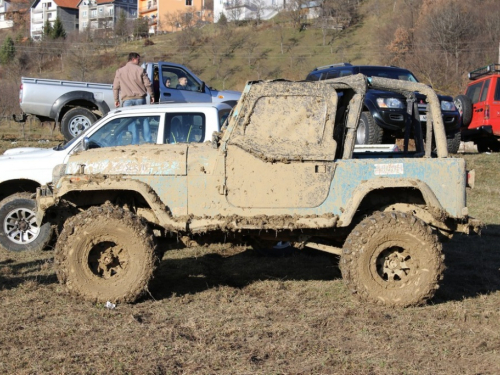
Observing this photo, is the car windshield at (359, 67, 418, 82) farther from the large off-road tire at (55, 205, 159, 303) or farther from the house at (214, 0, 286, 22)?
the house at (214, 0, 286, 22)

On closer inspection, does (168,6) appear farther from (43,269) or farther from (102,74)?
(43,269)

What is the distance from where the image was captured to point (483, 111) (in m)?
18.3

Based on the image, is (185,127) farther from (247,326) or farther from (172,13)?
(172,13)

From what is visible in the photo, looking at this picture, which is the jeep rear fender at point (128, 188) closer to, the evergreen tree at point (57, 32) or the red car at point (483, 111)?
the red car at point (483, 111)

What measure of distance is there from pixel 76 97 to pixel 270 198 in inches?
389

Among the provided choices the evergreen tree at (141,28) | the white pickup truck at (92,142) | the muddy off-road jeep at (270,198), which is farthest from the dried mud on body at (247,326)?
the evergreen tree at (141,28)

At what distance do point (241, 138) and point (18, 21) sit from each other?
100m

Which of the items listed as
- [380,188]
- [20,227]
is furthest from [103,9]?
[380,188]

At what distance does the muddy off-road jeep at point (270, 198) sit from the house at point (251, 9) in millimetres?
60905

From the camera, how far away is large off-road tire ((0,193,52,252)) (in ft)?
28.3

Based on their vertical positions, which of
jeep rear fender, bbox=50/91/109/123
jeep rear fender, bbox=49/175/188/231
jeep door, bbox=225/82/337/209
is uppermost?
jeep rear fender, bbox=50/91/109/123

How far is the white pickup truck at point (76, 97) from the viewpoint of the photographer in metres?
14.2

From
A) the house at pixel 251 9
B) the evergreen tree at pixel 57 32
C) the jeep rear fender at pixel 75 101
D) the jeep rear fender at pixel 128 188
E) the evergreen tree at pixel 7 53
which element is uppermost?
the house at pixel 251 9

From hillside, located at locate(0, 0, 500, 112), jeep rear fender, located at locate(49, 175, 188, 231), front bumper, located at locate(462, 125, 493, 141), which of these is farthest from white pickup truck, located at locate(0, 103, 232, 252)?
hillside, located at locate(0, 0, 500, 112)
